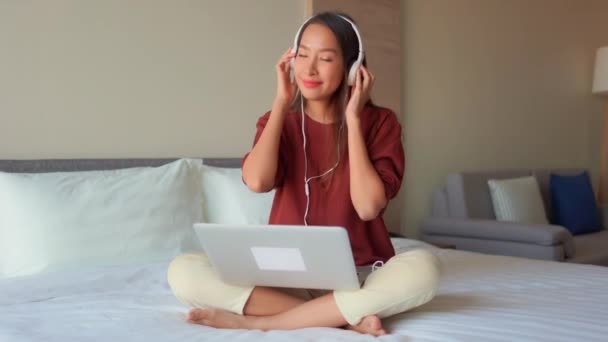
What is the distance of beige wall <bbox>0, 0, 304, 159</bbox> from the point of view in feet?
7.48

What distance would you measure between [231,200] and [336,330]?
1164mm

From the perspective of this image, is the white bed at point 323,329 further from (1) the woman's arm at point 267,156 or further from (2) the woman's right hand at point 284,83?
(2) the woman's right hand at point 284,83

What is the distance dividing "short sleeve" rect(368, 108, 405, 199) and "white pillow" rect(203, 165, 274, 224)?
0.80 metres

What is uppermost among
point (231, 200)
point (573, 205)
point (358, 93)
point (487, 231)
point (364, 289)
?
point (358, 93)

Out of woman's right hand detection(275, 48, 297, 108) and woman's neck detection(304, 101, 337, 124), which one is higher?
woman's right hand detection(275, 48, 297, 108)

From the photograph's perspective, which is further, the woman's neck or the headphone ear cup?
the woman's neck

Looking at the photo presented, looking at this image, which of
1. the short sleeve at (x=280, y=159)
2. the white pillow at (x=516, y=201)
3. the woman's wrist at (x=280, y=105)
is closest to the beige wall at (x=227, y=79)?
the white pillow at (x=516, y=201)

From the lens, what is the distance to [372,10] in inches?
134

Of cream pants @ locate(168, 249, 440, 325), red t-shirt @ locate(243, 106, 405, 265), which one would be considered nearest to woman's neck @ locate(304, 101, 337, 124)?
red t-shirt @ locate(243, 106, 405, 265)

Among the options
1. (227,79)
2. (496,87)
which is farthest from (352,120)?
(496,87)

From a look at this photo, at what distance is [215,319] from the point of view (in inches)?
57.9

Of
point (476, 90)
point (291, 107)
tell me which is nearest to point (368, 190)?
point (291, 107)

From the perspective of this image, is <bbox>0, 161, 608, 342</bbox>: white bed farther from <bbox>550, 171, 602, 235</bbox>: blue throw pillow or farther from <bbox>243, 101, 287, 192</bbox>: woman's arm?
<bbox>550, 171, 602, 235</bbox>: blue throw pillow

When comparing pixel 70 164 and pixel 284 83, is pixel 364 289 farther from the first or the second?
pixel 70 164
